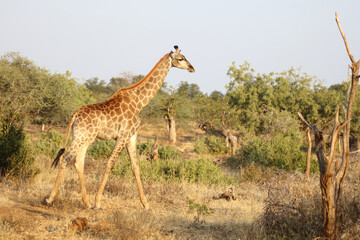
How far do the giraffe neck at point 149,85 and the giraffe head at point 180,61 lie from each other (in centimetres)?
14

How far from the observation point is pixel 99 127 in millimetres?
7230

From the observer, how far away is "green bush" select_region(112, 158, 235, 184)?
10.6 metres

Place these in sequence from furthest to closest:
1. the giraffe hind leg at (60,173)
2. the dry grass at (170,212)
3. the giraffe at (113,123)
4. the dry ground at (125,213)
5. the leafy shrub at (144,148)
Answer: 1. the leafy shrub at (144,148)
2. the giraffe at (113,123)
3. the giraffe hind leg at (60,173)
4. the dry ground at (125,213)
5. the dry grass at (170,212)

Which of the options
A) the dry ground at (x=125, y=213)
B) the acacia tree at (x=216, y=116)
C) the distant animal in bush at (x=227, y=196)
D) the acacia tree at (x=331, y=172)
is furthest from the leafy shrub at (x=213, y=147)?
the acacia tree at (x=331, y=172)

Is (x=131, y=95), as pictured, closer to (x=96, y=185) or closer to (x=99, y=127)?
(x=99, y=127)

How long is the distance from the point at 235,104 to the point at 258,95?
184cm

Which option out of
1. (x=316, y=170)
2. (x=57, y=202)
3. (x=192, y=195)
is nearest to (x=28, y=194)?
(x=57, y=202)

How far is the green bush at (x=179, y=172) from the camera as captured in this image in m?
10.6

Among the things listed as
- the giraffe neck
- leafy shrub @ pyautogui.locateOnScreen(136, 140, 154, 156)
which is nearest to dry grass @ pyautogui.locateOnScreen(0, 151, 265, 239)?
the giraffe neck

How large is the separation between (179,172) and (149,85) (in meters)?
3.92

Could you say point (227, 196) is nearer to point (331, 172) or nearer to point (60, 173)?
point (60, 173)

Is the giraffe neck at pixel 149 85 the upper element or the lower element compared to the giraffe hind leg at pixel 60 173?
upper

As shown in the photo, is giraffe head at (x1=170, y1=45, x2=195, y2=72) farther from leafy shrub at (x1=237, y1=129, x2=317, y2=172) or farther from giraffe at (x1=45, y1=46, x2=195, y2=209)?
leafy shrub at (x1=237, y1=129, x2=317, y2=172)

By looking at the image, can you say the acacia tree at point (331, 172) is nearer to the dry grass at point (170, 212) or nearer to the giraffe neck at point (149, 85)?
the dry grass at point (170, 212)
